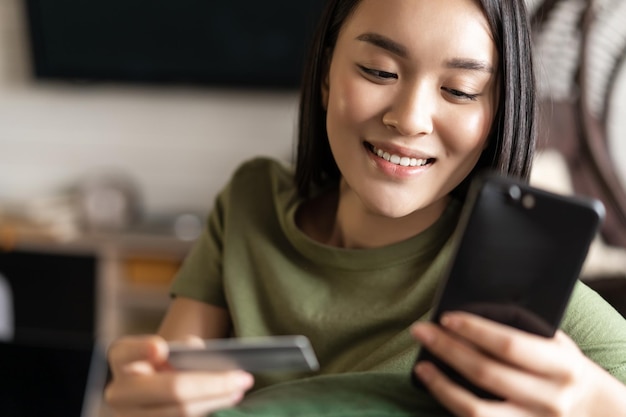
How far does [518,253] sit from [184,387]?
0.97ft

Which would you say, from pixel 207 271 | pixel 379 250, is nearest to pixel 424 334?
pixel 379 250

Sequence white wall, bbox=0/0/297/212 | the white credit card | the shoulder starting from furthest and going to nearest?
white wall, bbox=0/0/297/212, the shoulder, the white credit card

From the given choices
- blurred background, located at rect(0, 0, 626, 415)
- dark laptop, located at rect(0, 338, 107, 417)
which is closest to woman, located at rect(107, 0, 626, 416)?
dark laptop, located at rect(0, 338, 107, 417)

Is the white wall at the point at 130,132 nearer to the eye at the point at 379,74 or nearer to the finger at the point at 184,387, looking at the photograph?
the eye at the point at 379,74

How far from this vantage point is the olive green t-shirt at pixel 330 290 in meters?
0.79

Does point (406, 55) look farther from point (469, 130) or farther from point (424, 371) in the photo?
point (424, 371)

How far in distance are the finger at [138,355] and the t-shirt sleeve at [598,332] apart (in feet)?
1.28

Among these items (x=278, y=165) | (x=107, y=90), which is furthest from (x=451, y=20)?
(x=107, y=90)

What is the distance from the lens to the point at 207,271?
0.98 metres

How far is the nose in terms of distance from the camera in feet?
2.46

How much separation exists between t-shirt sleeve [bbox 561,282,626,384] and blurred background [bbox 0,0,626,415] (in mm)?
1879

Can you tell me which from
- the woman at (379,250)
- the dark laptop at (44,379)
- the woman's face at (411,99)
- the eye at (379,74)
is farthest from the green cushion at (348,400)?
the dark laptop at (44,379)

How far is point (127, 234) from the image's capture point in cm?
262

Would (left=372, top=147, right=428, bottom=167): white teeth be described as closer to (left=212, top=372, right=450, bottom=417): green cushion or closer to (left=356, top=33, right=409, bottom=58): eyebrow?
Answer: (left=356, top=33, right=409, bottom=58): eyebrow
